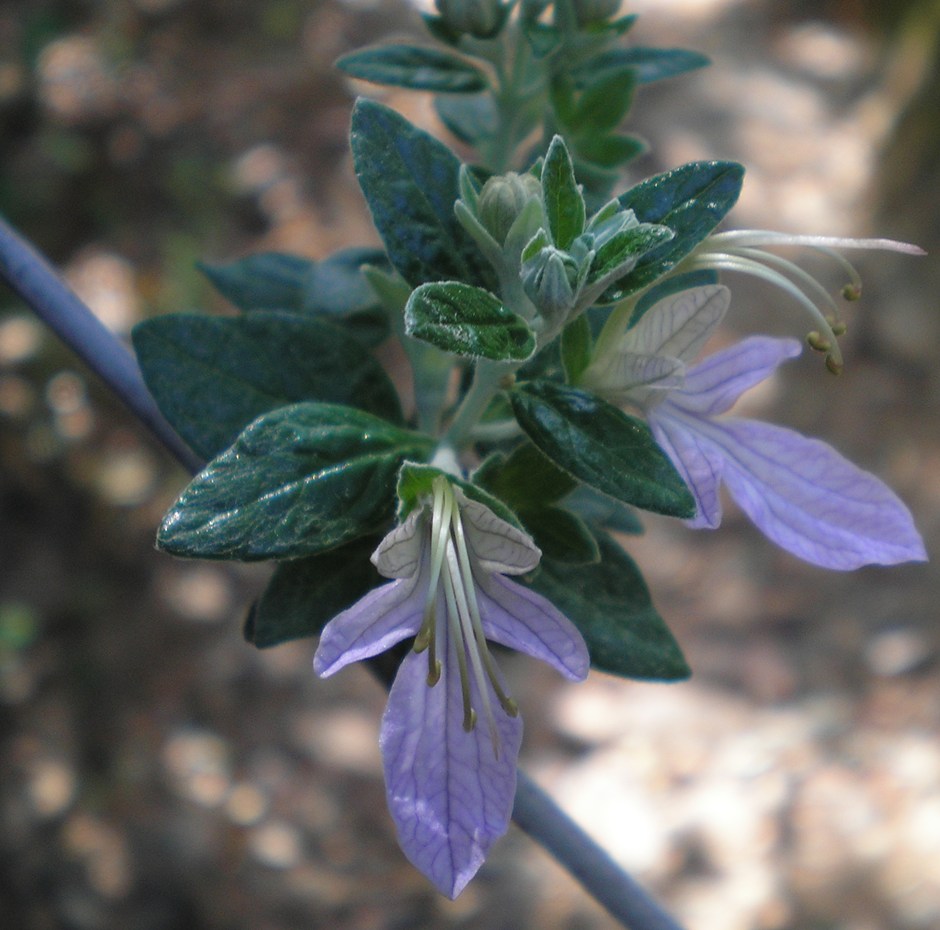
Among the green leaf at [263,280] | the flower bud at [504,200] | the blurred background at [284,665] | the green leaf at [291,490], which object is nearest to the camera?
the green leaf at [291,490]

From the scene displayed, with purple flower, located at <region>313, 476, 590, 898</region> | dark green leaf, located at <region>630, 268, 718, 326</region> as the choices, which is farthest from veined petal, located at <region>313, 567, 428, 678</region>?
dark green leaf, located at <region>630, 268, 718, 326</region>

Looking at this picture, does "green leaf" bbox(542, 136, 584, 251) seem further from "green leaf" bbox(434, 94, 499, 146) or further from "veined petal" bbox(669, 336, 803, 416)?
"green leaf" bbox(434, 94, 499, 146)

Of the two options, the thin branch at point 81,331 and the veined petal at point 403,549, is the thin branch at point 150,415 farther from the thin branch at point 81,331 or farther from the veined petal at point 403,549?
the veined petal at point 403,549

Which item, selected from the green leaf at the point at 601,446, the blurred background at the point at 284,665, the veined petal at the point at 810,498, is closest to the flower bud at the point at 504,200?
the green leaf at the point at 601,446

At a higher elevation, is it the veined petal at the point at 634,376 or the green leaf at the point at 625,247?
the green leaf at the point at 625,247

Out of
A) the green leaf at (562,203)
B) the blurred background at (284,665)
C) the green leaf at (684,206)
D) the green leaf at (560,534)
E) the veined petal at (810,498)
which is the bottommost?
the blurred background at (284,665)
